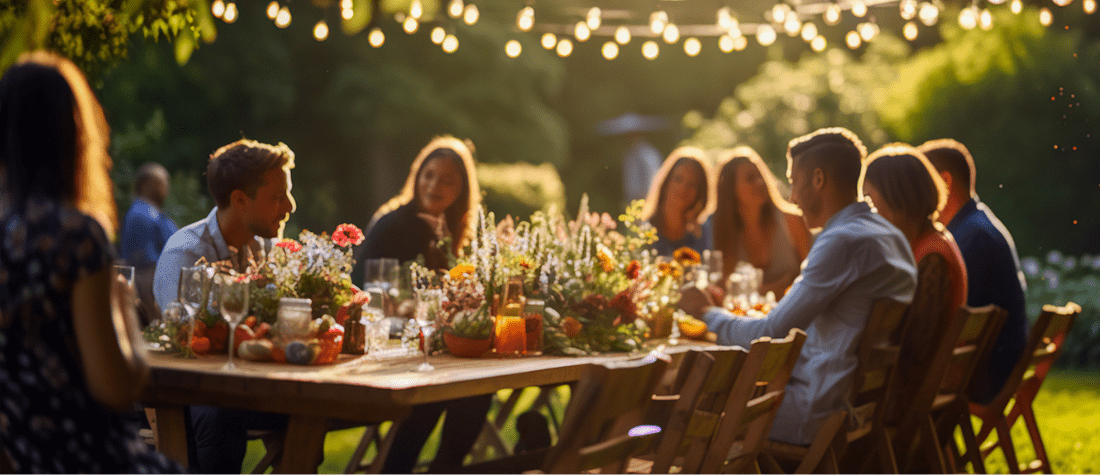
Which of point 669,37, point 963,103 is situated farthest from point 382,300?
point 963,103

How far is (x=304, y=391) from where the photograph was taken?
247cm

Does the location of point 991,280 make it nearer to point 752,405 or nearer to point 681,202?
point 752,405

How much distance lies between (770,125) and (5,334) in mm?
13428

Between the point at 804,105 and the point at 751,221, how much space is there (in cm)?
883

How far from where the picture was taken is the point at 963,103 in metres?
10.8

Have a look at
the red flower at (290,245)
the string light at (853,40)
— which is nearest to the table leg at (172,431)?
the red flower at (290,245)

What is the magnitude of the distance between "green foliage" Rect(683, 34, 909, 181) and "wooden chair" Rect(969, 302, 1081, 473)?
9.25 meters

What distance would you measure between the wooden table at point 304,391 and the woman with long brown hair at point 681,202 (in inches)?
131

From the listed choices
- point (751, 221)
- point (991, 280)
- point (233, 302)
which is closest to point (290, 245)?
point (233, 302)

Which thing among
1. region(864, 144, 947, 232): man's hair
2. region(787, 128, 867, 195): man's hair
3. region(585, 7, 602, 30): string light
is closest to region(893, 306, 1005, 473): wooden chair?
region(864, 144, 947, 232): man's hair

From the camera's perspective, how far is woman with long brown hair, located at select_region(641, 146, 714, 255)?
6.09 m

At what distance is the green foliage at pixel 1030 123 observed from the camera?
1048 centimetres

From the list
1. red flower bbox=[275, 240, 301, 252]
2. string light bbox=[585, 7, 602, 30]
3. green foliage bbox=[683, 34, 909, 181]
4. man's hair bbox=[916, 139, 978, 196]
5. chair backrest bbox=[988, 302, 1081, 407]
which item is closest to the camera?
red flower bbox=[275, 240, 301, 252]

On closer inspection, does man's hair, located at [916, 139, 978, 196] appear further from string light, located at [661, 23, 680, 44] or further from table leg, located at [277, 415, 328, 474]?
table leg, located at [277, 415, 328, 474]
